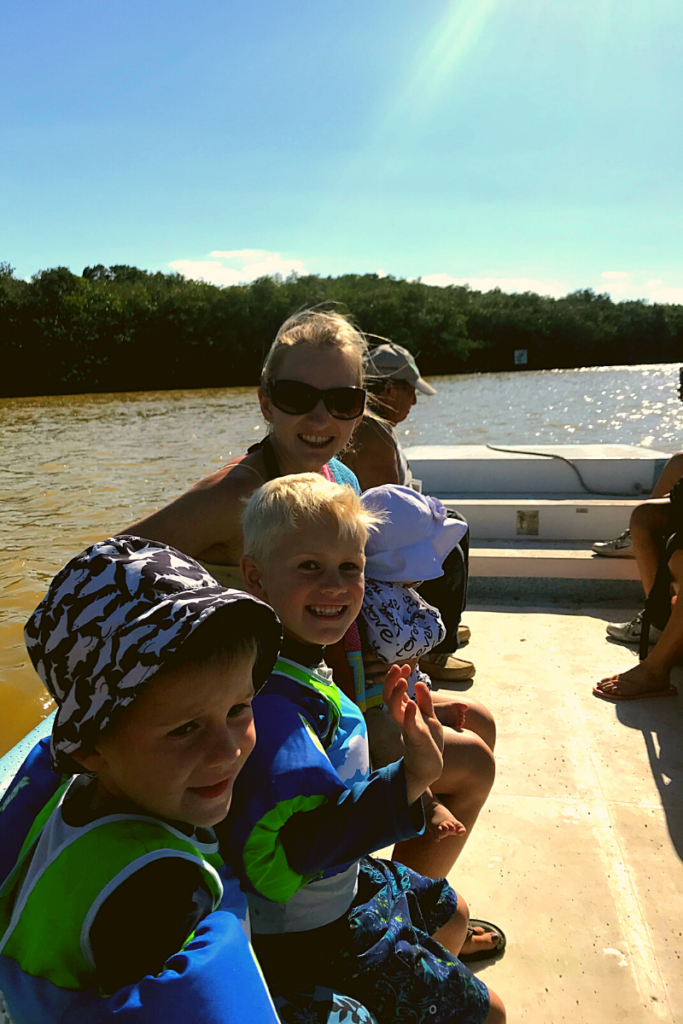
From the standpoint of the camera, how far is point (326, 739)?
1.24 m

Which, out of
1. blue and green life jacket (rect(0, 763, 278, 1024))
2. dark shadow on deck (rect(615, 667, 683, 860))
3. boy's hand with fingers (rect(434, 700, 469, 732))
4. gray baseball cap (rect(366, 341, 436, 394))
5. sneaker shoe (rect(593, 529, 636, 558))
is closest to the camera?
blue and green life jacket (rect(0, 763, 278, 1024))

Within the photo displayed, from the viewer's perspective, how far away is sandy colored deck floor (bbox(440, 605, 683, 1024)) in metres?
1.68

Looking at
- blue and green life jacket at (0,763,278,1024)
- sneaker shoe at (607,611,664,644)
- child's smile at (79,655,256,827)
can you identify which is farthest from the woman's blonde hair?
sneaker shoe at (607,611,664,644)

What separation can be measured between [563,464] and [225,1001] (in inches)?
180

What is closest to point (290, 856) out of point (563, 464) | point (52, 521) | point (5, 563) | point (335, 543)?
point (335, 543)

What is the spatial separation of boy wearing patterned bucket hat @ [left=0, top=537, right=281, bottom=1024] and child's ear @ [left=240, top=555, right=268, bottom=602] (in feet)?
1.25

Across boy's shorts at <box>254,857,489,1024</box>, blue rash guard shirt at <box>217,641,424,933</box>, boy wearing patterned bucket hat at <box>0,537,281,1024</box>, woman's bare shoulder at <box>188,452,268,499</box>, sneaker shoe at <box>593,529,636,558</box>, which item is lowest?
sneaker shoe at <box>593,529,636,558</box>

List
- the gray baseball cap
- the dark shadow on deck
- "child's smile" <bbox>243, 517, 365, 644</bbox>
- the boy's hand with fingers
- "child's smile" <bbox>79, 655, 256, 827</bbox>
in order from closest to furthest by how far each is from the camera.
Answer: "child's smile" <bbox>79, 655, 256, 827</bbox> → "child's smile" <bbox>243, 517, 365, 644</bbox> → the boy's hand with fingers → the dark shadow on deck → the gray baseball cap

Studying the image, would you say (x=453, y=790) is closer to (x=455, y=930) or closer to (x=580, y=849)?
(x=455, y=930)

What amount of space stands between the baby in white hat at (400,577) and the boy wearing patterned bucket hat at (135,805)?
2.41ft

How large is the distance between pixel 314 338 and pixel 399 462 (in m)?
1.07

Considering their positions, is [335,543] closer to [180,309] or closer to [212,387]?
[212,387]

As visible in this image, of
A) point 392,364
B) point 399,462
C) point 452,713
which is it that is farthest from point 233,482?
point 392,364

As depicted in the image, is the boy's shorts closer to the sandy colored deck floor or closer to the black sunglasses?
the sandy colored deck floor
